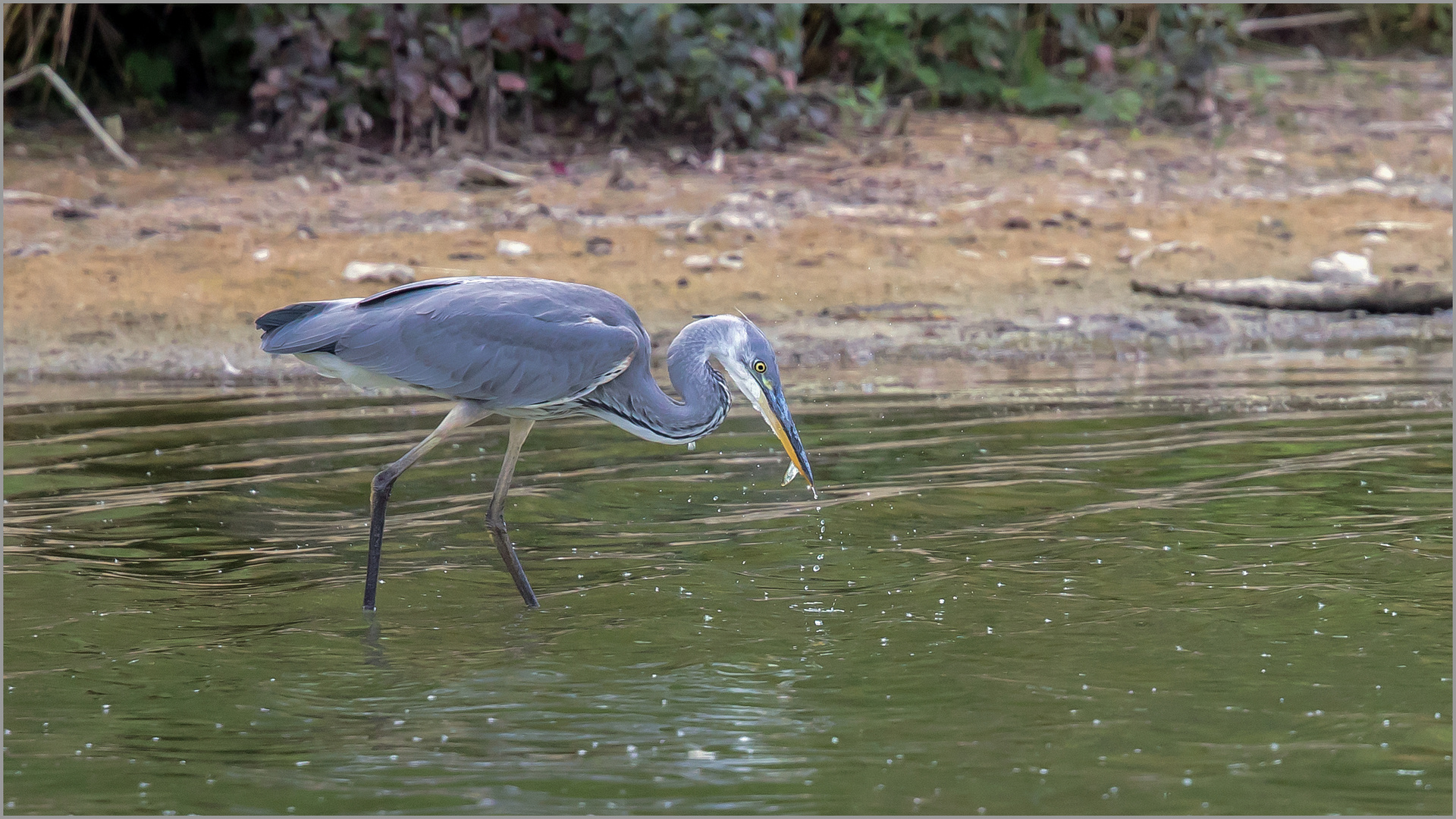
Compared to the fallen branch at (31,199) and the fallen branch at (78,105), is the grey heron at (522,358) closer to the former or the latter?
the fallen branch at (31,199)

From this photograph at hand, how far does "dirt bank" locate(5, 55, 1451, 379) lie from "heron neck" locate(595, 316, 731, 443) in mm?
3469

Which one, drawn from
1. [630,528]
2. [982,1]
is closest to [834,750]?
[630,528]

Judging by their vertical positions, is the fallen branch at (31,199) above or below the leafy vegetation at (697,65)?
below

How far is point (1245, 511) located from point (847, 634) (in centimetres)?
202

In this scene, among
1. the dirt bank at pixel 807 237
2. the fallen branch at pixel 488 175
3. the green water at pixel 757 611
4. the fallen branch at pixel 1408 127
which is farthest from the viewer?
the fallen branch at pixel 1408 127

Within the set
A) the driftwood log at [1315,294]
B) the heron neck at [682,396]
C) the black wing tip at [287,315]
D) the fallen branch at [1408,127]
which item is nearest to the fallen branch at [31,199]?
the black wing tip at [287,315]

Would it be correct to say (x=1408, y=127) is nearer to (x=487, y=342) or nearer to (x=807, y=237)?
(x=807, y=237)

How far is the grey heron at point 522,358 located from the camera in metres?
5.12

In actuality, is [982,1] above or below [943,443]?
above

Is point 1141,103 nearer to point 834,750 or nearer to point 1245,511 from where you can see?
point 1245,511

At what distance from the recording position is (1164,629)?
465 centimetres

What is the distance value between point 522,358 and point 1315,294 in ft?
19.9

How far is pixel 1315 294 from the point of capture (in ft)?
31.2

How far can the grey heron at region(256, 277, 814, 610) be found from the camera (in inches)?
201
